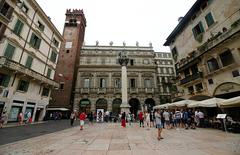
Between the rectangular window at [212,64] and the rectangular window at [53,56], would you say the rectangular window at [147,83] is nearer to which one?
the rectangular window at [212,64]

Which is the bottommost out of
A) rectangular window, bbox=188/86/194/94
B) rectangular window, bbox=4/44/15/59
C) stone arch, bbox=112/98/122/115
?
stone arch, bbox=112/98/122/115

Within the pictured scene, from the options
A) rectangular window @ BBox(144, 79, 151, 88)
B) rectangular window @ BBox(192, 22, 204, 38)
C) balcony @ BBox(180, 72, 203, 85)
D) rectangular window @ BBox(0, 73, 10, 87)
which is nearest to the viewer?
rectangular window @ BBox(0, 73, 10, 87)

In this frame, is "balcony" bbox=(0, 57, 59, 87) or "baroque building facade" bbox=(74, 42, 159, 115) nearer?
"balcony" bbox=(0, 57, 59, 87)

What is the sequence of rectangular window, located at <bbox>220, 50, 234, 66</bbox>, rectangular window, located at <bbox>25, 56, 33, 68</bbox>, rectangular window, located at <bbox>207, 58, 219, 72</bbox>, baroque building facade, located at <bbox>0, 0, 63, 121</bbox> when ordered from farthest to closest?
rectangular window, located at <bbox>25, 56, 33, 68</bbox> → rectangular window, located at <bbox>207, 58, 219, 72</bbox> → baroque building facade, located at <bbox>0, 0, 63, 121</bbox> → rectangular window, located at <bbox>220, 50, 234, 66</bbox>

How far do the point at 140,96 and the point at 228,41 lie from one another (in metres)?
21.2

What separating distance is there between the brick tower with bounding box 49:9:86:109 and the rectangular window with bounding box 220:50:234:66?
29.8 m

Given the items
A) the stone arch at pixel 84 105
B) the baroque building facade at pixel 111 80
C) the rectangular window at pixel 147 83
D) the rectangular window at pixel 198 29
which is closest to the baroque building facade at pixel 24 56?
the stone arch at pixel 84 105

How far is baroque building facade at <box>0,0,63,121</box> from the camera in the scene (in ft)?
49.8

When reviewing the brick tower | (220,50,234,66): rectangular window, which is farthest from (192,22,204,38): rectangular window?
the brick tower

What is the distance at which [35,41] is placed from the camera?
817 inches

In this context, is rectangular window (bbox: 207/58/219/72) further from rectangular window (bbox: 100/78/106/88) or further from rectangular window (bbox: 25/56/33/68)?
rectangular window (bbox: 25/56/33/68)

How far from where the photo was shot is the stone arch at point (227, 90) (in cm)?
1330

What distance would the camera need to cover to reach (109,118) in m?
24.6

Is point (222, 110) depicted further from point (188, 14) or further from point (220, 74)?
point (188, 14)
